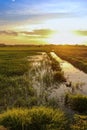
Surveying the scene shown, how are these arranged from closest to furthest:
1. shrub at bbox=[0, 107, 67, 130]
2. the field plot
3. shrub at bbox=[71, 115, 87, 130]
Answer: shrub at bbox=[71, 115, 87, 130] → shrub at bbox=[0, 107, 67, 130] → the field plot

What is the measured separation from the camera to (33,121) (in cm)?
1185

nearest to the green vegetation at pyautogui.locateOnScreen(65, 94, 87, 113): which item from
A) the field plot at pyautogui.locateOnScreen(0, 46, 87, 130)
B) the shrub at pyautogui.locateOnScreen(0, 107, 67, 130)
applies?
the field plot at pyautogui.locateOnScreen(0, 46, 87, 130)

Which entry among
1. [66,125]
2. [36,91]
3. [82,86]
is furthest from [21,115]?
[82,86]

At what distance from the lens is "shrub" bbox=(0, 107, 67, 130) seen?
11.5 meters

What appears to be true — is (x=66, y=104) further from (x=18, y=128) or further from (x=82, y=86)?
(x=82, y=86)

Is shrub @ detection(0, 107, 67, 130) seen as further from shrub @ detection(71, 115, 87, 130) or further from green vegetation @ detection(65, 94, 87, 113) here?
green vegetation @ detection(65, 94, 87, 113)

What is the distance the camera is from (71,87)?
79.1 ft

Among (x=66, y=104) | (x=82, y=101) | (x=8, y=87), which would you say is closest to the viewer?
(x=82, y=101)

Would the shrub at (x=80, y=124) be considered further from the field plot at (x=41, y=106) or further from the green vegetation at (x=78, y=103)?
the green vegetation at (x=78, y=103)

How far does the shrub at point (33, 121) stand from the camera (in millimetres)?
11492

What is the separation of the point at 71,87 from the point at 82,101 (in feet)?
26.1

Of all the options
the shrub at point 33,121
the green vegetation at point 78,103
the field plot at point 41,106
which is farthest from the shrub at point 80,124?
the green vegetation at point 78,103

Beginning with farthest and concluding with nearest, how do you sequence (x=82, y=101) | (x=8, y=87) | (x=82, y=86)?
(x=82, y=86) → (x=8, y=87) → (x=82, y=101)

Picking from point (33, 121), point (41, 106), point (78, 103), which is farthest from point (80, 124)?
point (78, 103)
